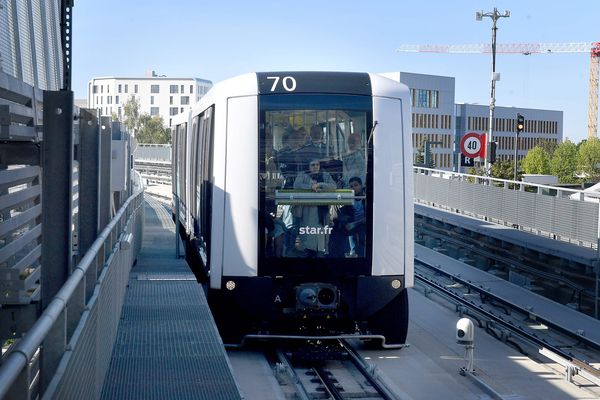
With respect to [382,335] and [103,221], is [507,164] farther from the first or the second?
[103,221]

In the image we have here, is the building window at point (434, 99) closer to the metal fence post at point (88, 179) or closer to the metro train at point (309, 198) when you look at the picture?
the metro train at point (309, 198)

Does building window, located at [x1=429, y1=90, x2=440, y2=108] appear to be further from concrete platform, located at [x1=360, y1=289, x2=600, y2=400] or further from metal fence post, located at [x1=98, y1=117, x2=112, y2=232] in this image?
metal fence post, located at [x1=98, y1=117, x2=112, y2=232]

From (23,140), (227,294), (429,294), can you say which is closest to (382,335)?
(227,294)

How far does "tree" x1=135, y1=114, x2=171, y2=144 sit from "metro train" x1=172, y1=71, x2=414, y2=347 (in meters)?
89.2

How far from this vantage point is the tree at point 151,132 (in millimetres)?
101562

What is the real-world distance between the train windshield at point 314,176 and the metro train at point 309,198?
0.01m

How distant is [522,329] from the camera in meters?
15.4

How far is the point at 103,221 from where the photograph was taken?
970 centimetres

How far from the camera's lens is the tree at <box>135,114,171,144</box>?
102m

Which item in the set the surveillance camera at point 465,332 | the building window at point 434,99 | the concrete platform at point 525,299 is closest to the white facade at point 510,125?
the building window at point 434,99

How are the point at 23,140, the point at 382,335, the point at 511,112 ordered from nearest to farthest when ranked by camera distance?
the point at 23,140
the point at 382,335
the point at 511,112

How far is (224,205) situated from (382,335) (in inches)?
112

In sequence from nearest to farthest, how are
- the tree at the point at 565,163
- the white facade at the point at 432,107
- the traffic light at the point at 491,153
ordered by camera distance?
the traffic light at the point at 491,153
the tree at the point at 565,163
the white facade at the point at 432,107

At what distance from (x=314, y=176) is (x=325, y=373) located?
246 centimetres
